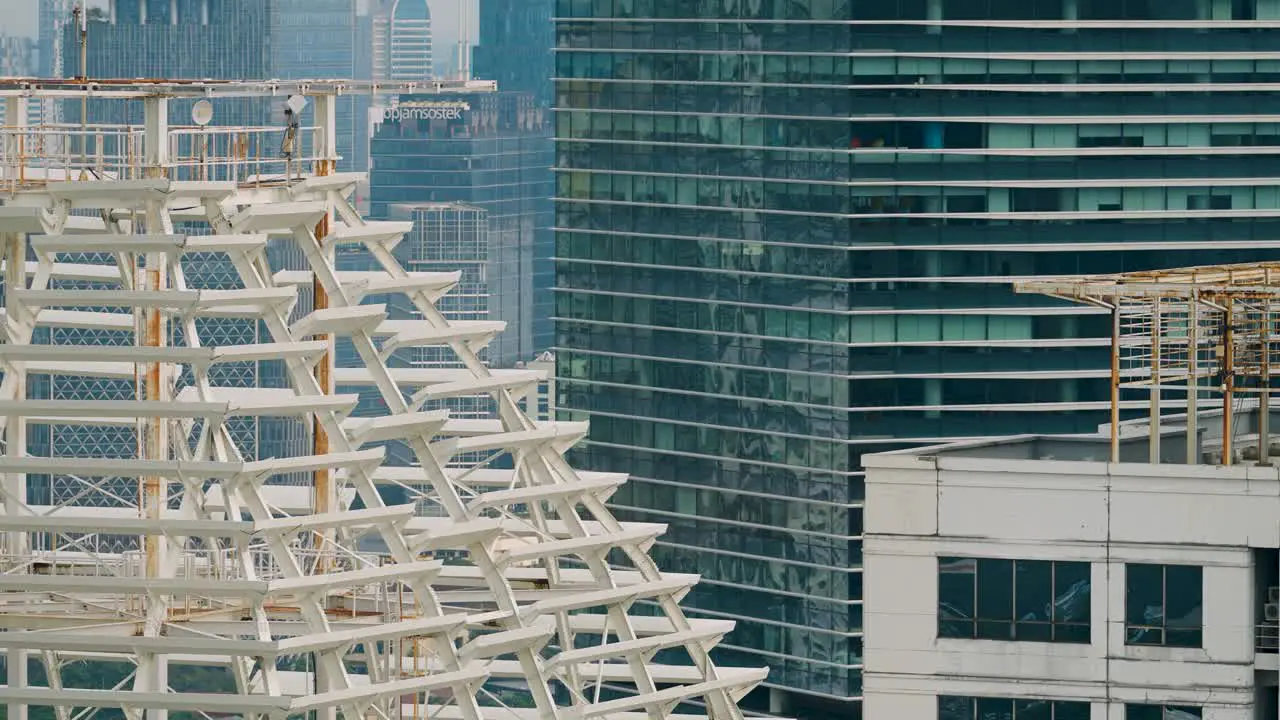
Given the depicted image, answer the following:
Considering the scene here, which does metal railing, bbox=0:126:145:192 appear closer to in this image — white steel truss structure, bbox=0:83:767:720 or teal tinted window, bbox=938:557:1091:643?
white steel truss structure, bbox=0:83:767:720

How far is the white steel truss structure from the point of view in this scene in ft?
326

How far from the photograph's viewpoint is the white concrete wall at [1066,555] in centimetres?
10138

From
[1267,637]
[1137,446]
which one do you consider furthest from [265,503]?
[1137,446]

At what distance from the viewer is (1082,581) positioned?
103438 millimetres

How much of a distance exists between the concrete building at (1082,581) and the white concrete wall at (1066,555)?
1.6 inches

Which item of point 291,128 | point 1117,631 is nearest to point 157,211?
point 291,128

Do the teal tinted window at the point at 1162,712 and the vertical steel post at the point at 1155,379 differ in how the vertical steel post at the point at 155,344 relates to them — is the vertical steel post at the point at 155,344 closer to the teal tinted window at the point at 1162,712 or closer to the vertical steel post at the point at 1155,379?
the teal tinted window at the point at 1162,712

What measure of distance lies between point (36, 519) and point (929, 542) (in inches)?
1025

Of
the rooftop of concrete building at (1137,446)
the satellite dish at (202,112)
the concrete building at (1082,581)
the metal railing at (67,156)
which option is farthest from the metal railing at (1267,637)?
the metal railing at (67,156)

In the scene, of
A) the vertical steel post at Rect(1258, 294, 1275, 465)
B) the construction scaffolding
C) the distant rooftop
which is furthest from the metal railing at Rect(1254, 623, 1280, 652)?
the distant rooftop

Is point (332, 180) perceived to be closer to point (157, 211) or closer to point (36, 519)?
point (157, 211)

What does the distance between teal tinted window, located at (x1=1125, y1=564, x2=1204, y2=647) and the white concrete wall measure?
0.26 m

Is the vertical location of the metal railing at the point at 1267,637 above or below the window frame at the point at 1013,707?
above

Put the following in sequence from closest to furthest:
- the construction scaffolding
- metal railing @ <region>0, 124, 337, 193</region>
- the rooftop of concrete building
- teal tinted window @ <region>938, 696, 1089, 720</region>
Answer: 1. teal tinted window @ <region>938, 696, 1089, 720</region>
2. metal railing @ <region>0, 124, 337, 193</region>
3. the construction scaffolding
4. the rooftop of concrete building
